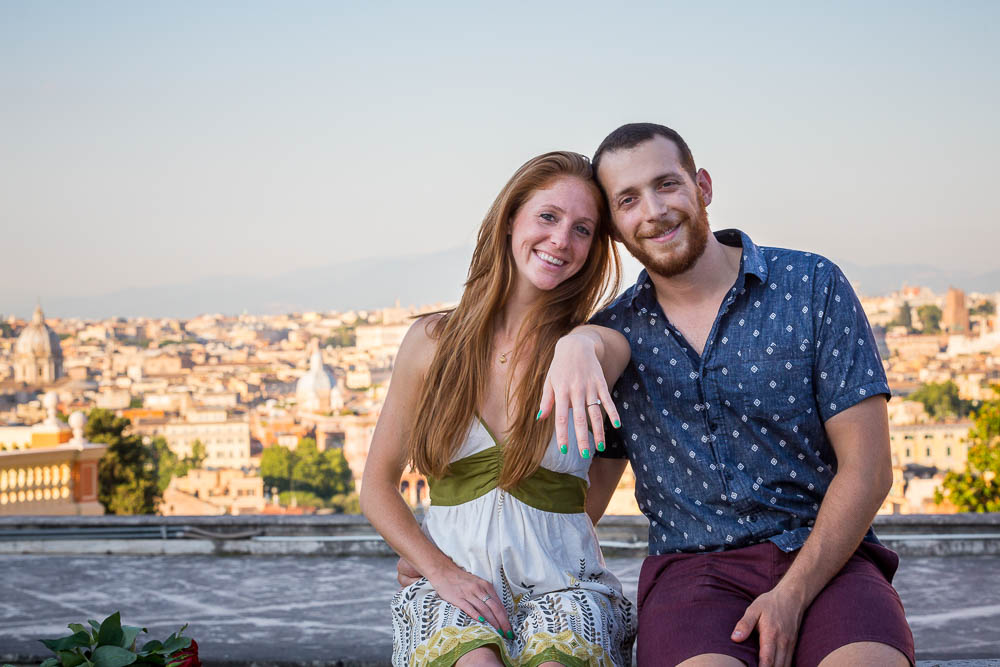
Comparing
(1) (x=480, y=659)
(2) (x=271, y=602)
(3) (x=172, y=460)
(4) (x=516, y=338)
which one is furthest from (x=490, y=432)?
(3) (x=172, y=460)

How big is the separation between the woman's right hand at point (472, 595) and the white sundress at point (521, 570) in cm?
1

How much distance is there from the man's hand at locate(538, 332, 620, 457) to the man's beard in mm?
302

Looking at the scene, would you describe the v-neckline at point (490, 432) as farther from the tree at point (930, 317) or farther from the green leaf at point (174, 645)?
Result: the tree at point (930, 317)

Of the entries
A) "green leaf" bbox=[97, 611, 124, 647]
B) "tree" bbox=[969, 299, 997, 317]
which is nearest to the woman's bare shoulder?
"green leaf" bbox=[97, 611, 124, 647]

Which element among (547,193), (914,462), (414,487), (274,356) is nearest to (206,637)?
(547,193)

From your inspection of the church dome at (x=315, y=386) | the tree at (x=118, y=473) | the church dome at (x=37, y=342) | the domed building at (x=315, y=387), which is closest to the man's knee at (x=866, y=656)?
the tree at (x=118, y=473)

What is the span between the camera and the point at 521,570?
192 cm

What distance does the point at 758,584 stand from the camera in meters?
1.88

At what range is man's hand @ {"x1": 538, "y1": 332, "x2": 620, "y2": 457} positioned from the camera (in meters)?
1.67

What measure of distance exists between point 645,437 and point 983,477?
10.4 m

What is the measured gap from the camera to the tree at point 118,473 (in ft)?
98.7

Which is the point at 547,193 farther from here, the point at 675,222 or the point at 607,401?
the point at 607,401

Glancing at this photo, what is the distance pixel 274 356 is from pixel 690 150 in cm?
7615

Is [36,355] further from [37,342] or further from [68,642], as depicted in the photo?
[68,642]
